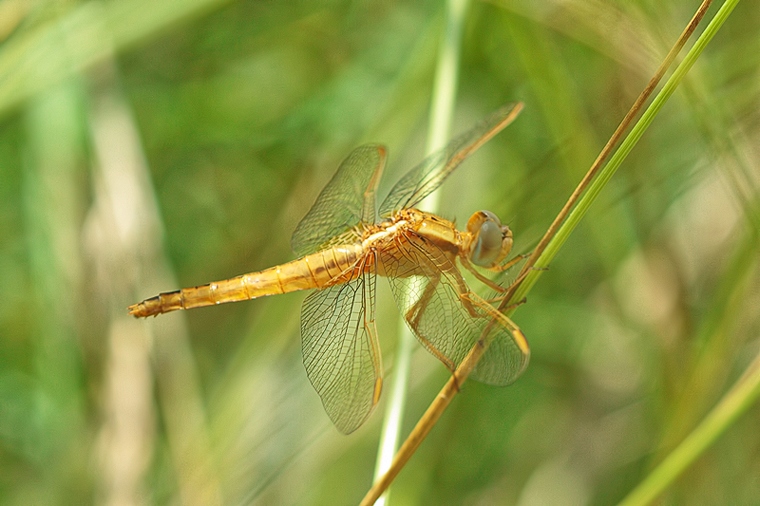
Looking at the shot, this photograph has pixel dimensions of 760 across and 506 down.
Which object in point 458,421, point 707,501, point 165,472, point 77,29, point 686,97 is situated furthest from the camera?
point 458,421

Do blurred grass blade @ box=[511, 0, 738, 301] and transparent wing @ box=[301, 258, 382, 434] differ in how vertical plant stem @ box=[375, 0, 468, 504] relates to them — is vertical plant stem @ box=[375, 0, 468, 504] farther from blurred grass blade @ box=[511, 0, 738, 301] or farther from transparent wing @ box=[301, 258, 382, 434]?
blurred grass blade @ box=[511, 0, 738, 301]

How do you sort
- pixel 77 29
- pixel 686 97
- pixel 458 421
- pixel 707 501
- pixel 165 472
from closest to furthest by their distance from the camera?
1. pixel 686 97
2. pixel 707 501
3. pixel 77 29
4. pixel 165 472
5. pixel 458 421

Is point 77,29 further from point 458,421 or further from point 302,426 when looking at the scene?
point 458,421

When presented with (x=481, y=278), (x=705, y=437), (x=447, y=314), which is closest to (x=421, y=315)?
(x=447, y=314)

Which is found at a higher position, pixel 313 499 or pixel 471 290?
pixel 471 290

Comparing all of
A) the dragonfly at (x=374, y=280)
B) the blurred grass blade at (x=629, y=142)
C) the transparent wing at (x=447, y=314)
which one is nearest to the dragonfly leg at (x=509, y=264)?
the dragonfly at (x=374, y=280)

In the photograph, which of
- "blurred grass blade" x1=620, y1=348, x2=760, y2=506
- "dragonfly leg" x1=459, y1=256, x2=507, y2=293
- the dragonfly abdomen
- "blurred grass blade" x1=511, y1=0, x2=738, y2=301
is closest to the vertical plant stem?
"dragonfly leg" x1=459, y1=256, x2=507, y2=293

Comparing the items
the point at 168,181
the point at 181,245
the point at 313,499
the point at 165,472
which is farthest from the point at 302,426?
the point at 168,181
